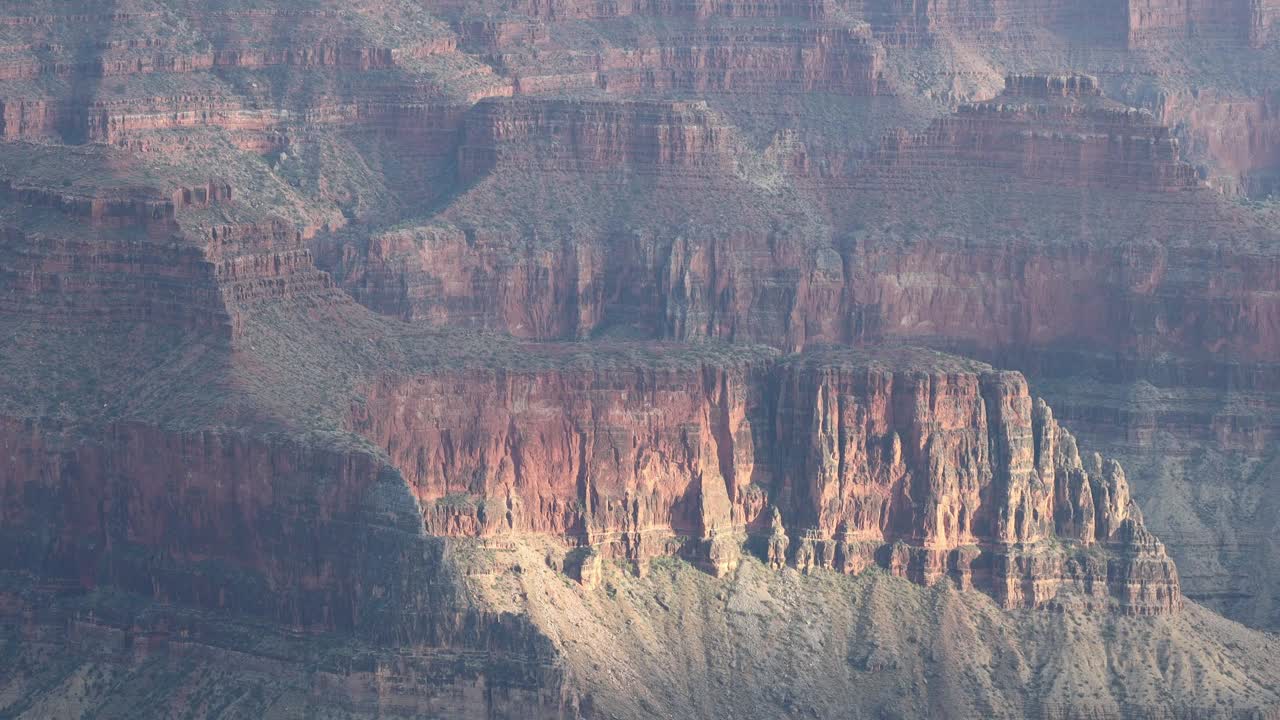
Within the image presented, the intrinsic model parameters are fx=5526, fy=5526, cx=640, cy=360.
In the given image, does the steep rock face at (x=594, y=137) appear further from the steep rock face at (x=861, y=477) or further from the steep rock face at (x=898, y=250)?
the steep rock face at (x=861, y=477)

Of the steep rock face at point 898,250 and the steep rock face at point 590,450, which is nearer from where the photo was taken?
the steep rock face at point 590,450

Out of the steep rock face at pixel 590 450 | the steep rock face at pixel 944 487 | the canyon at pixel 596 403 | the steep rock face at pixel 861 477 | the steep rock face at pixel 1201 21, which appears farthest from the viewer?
the steep rock face at pixel 1201 21

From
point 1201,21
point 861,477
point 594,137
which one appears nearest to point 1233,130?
point 1201,21

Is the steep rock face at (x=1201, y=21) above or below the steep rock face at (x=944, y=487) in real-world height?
above

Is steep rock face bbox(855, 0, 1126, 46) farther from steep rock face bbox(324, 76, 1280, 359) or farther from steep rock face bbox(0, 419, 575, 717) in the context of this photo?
steep rock face bbox(0, 419, 575, 717)

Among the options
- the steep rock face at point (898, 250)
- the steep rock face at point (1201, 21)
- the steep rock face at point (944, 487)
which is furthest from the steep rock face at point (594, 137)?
the steep rock face at point (1201, 21)

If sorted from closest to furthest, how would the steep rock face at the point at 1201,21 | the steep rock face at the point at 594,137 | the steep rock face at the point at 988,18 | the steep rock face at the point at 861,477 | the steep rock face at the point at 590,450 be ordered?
the steep rock face at the point at 590,450 → the steep rock face at the point at 861,477 → the steep rock face at the point at 594,137 → the steep rock face at the point at 988,18 → the steep rock face at the point at 1201,21

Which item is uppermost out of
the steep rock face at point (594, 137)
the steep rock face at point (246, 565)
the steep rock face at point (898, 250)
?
the steep rock face at point (594, 137)
